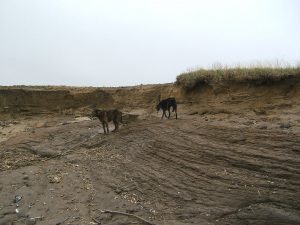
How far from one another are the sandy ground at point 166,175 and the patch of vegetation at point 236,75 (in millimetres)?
1703

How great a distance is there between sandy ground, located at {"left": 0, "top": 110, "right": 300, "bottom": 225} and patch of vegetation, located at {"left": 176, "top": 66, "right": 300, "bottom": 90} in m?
1.70

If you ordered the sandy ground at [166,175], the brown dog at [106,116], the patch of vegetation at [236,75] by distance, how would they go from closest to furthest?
the sandy ground at [166,175] < the patch of vegetation at [236,75] < the brown dog at [106,116]

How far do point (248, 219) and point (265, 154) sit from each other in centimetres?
213

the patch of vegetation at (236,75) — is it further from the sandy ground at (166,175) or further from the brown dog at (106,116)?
the brown dog at (106,116)

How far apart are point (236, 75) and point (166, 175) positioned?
5507mm

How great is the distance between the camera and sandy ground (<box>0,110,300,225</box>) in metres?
11.8

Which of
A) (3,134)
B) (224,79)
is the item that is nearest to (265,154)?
(224,79)

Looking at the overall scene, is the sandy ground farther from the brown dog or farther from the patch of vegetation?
the patch of vegetation

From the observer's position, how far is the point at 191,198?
12.5 metres

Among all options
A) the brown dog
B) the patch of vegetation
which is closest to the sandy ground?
the brown dog

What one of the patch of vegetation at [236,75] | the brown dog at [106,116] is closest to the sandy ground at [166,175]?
the brown dog at [106,116]

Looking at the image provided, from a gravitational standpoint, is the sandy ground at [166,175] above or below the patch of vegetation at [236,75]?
below

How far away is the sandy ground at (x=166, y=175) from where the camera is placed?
1179 centimetres

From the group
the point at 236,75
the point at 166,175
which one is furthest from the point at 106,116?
the point at 166,175
